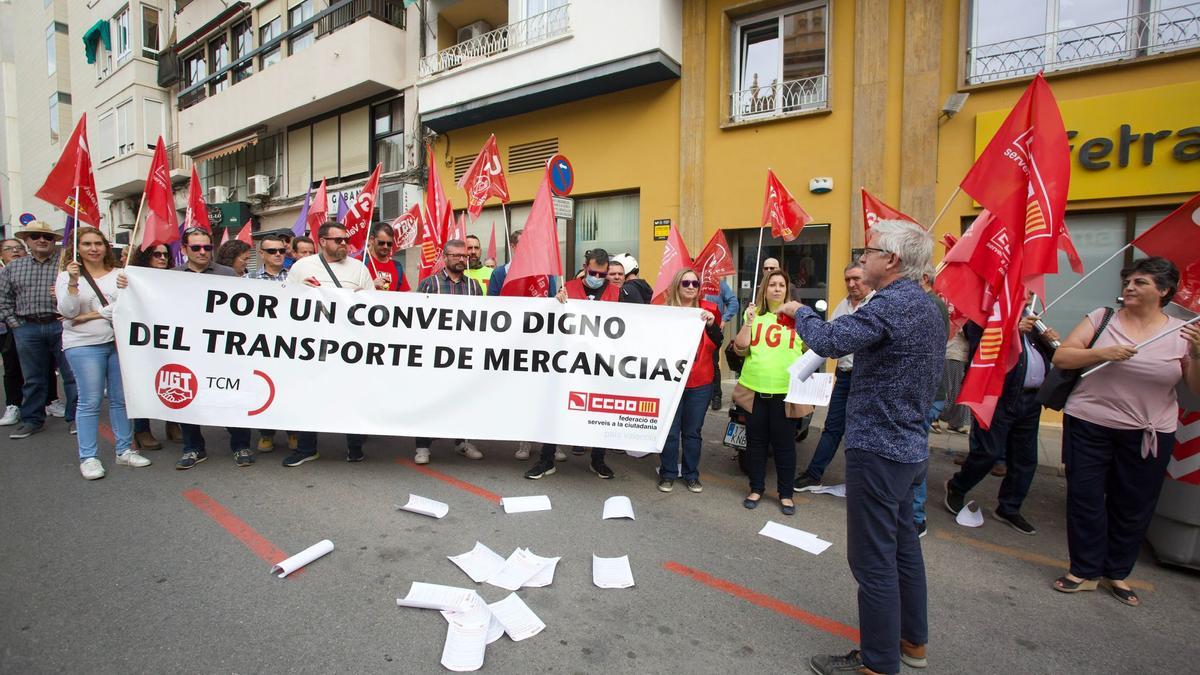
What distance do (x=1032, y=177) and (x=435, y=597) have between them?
4.20m

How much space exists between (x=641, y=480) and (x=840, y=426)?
1.71 meters

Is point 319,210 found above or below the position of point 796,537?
above

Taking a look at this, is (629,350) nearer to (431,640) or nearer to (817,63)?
(431,640)

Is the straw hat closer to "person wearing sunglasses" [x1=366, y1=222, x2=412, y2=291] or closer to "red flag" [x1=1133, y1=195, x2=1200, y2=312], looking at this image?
"person wearing sunglasses" [x1=366, y1=222, x2=412, y2=291]

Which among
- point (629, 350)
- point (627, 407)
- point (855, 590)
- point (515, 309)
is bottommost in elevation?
point (855, 590)

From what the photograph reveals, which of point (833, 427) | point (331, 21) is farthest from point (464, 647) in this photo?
point (331, 21)

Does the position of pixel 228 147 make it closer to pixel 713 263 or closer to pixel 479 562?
pixel 713 263

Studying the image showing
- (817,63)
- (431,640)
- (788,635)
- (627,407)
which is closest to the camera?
(431,640)

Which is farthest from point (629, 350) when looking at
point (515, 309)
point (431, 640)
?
point (431, 640)

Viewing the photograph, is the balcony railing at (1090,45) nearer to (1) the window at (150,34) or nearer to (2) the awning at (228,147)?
(2) the awning at (228,147)

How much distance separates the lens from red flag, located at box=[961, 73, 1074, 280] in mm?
3643

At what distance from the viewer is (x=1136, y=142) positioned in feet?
23.4

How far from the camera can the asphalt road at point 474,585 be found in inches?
105

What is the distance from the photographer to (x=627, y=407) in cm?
486
